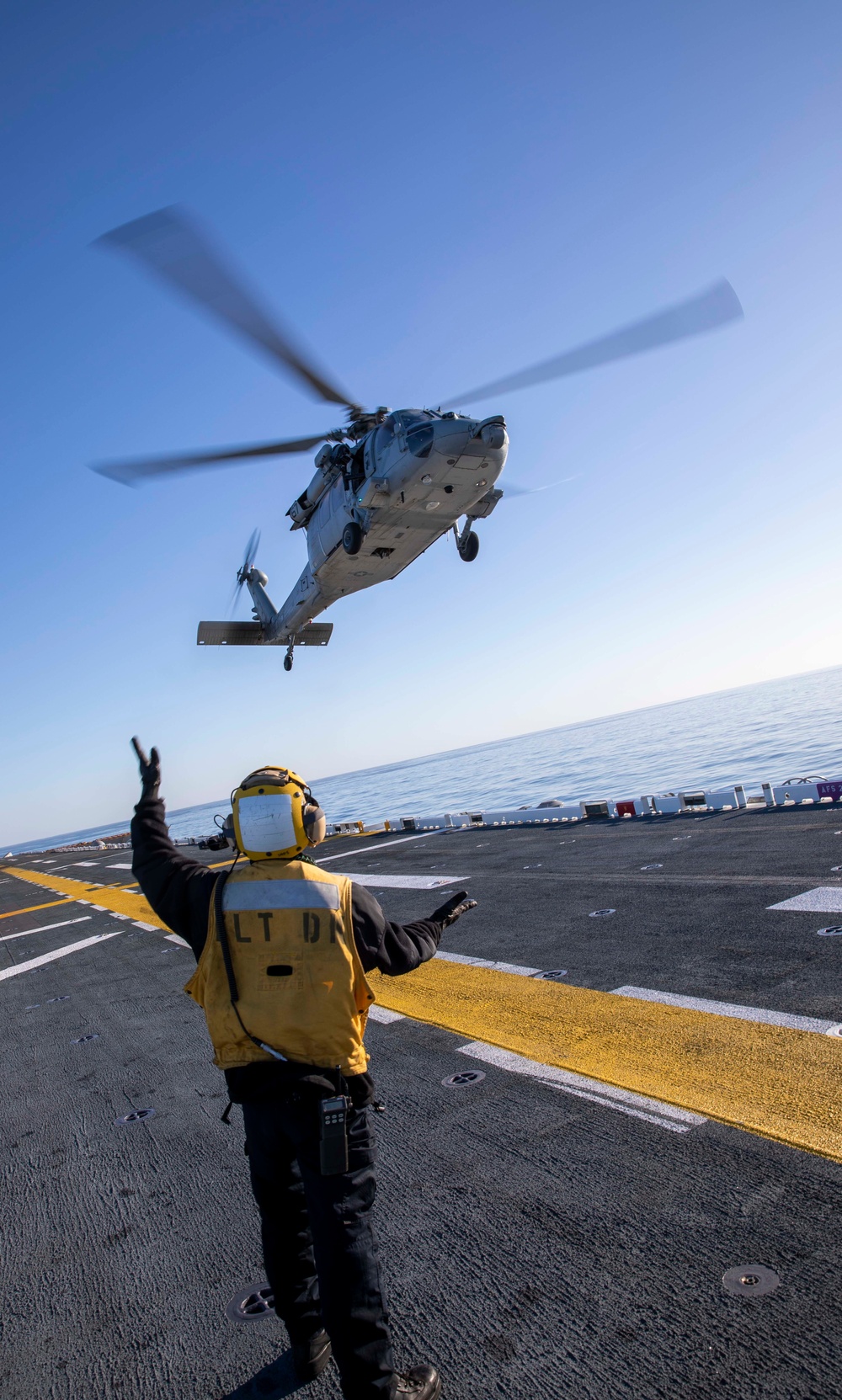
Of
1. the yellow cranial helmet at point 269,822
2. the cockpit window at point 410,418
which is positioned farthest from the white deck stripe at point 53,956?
the yellow cranial helmet at point 269,822

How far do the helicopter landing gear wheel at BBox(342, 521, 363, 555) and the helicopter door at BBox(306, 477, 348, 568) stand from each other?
22 centimetres

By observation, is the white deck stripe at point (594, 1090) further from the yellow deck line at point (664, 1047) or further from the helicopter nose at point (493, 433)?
the helicopter nose at point (493, 433)

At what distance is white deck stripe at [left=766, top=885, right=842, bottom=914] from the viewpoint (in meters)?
7.50

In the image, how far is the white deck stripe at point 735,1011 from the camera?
16.0 feet

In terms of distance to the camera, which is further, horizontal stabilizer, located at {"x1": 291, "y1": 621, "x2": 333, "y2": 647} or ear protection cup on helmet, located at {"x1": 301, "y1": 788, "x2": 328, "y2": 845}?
horizontal stabilizer, located at {"x1": 291, "y1": 621, "x2": 333, "y2": 647}

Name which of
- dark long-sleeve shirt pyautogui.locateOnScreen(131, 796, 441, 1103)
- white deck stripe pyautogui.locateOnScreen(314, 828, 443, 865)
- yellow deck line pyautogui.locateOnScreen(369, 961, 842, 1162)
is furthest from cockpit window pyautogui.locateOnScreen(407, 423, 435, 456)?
white deck stripe pyautogui.locateOnScreen(314, 828, 443, 865)

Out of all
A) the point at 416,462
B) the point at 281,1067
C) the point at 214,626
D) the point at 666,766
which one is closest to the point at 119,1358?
the point at 281,1067

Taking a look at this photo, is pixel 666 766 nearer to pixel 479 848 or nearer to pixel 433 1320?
pixel 479 848

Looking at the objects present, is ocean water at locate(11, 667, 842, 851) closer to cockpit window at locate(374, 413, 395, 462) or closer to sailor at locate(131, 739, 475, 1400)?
cockpit window at locate(374, 413, 395, 462)

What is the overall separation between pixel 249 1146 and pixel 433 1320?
3.44 ft

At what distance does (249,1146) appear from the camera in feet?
9.06

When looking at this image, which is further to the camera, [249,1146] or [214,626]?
[214,626]

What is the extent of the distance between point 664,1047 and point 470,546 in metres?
12.6

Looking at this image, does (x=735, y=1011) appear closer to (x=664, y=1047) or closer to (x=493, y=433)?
(x=664, y=1047)
